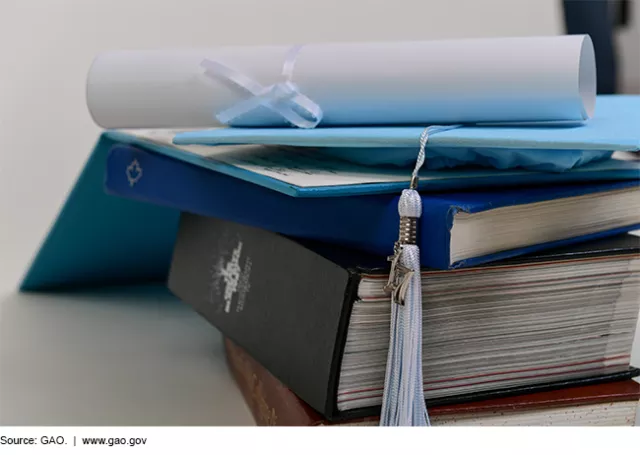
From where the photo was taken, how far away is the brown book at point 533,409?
505mm

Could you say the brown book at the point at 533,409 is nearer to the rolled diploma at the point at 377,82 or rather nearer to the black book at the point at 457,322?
the black book at the point at 457,322

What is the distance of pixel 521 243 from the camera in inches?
19.7

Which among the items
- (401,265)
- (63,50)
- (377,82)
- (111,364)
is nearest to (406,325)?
(401,265)

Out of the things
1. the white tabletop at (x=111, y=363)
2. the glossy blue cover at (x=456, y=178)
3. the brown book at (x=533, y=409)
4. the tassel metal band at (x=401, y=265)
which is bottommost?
the white tabletop at (x=111, y=363)

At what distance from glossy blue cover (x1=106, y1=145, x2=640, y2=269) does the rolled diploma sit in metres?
0.05

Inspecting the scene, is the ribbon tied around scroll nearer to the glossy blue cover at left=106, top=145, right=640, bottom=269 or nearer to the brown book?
the glossy blue cover at left=106, top=145, right=640, bottom=269

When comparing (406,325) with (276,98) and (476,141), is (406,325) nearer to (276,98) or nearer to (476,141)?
(476,141)

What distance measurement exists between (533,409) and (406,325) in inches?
4.6

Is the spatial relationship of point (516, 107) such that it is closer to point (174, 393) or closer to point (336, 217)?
point (336, 217)

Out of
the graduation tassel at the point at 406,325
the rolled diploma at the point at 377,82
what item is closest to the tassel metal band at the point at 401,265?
the graduation tassel at the point at 406,325

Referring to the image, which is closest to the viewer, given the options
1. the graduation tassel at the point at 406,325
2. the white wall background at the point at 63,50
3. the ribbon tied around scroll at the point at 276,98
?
the graduation tassel at the point at 406,325

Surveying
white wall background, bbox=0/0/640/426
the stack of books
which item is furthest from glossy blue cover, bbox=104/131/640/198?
white wall background, bbox=0/0/640/426

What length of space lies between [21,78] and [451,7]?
67 centimetres

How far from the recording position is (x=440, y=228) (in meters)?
0.45
